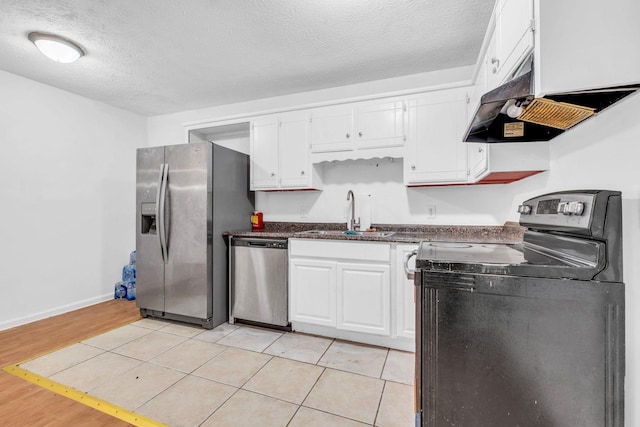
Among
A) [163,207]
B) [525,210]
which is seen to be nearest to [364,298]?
[525,210]

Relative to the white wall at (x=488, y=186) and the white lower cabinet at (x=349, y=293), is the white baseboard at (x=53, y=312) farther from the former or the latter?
the white lower cabinet at (x=349, y=293)

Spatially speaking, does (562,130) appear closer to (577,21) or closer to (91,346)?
(577,21)

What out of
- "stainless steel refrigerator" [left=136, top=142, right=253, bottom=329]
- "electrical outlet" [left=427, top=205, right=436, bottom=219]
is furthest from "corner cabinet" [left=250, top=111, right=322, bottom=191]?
"electrical outlet" [left=427, top=205, right=436, bottom=219]

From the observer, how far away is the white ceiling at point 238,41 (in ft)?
6.42

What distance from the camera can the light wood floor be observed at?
1594 mm

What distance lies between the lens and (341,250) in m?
2.47

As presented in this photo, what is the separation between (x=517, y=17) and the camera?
124 centimetres

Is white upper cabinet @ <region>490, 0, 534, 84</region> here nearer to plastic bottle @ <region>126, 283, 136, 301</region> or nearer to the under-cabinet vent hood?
the under-cabinet vent hood

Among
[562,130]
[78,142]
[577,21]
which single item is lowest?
[562,130]

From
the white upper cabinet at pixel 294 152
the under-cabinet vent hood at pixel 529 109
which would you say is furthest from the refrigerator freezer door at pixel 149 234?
the under-cabinet vent hood at pixel 529 109

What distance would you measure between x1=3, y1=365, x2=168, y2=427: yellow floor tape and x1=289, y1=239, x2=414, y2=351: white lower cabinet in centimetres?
132

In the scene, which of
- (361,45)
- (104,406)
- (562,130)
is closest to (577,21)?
(562,130)

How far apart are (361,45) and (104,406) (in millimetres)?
3113

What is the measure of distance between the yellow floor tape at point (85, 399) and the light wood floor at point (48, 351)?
0.03 meters
